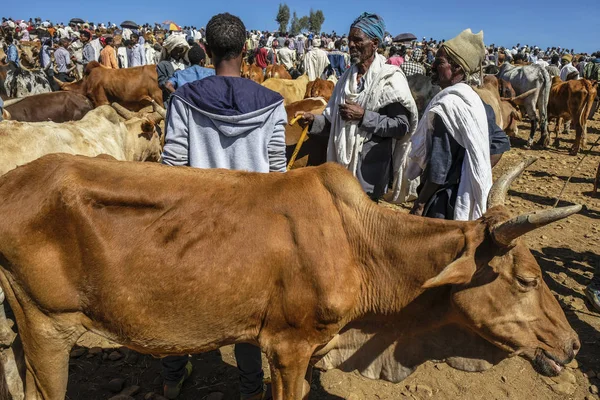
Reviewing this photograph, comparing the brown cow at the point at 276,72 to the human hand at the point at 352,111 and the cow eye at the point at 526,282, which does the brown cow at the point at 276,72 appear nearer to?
the human hand at the point at 352,111

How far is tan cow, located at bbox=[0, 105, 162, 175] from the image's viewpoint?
14.9 ft

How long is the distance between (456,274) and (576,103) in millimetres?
11912

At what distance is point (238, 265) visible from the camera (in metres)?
2.29

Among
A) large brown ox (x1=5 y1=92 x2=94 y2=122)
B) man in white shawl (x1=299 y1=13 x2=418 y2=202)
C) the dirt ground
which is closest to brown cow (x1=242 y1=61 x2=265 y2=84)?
large brown ox (x1=5 y1=92 x2=94 y2=122)

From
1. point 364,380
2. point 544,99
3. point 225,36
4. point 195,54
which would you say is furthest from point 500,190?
point 544,99

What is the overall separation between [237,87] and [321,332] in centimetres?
138

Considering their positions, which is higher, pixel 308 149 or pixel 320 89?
pixel 320 89

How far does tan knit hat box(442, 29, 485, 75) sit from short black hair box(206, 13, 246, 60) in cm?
135

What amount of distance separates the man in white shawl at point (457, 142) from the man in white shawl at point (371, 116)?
0.32 m

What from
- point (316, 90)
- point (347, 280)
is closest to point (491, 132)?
point (347, 280)

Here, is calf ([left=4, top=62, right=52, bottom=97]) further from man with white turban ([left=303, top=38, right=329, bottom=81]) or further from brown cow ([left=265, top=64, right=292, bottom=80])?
man with white turban ([left=303, top=38, right=329, bottom=81])

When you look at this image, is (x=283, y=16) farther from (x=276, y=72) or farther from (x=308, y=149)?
(x=308, y=149)

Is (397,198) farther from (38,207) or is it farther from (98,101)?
(98,101)

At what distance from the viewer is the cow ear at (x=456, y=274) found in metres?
2.20
